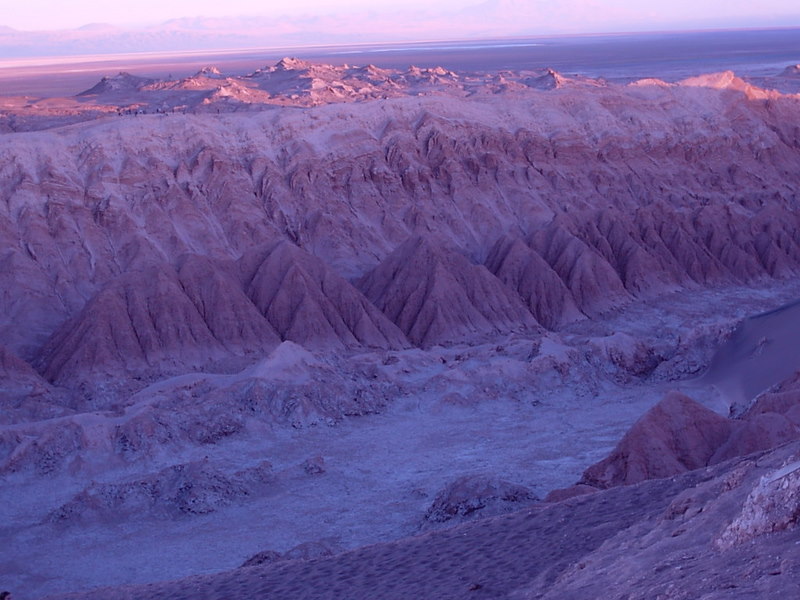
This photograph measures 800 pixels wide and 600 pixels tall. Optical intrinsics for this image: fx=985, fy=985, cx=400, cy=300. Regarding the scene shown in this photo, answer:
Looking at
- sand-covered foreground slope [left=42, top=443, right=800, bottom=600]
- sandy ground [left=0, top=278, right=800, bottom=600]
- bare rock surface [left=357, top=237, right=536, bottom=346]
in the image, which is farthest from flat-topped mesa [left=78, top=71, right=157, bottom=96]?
sand-covered foreground slope [left=42, top=443, right=800, bottom=600]

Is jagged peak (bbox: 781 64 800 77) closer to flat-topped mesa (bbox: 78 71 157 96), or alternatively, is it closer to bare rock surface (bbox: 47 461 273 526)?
flat-topped mesa (bbox: 78 71 157 96)

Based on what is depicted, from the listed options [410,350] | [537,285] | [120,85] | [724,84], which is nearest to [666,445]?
[410,350]

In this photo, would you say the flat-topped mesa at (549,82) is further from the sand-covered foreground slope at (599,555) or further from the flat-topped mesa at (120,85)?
the sand-covered foreground slope at (599,555)

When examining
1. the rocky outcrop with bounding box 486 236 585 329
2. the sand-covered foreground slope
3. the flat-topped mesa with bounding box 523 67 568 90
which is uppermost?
the flat-topped mesa with bounding box 523 67 568 90

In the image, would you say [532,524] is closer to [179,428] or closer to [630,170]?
[179,428]

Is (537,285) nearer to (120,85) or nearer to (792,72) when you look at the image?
(792,72)

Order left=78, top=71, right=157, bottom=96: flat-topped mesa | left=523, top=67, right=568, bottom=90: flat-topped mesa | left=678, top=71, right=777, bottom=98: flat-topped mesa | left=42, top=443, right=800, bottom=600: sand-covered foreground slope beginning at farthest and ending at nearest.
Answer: left=78, top=71, right=157, bottom=96: flat-topped mesa → left=523, top=67, right=568, bottom=90: flat-topped mesa → left=678, top=71, right=777, bottom=98: flat-topped mesa → left=42, top=443, right=800, bottom=600: sand-covered foreground slope

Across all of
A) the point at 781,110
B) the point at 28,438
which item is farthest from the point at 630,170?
the point at 28,438
